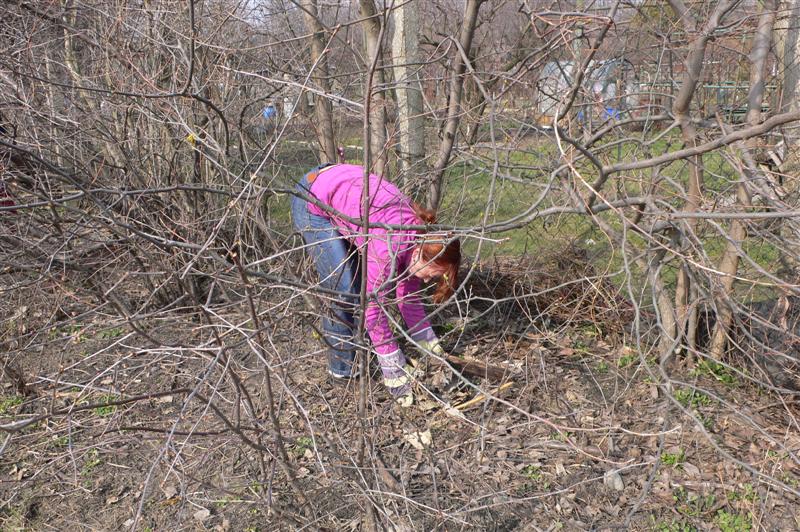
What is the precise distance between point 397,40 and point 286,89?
822mm

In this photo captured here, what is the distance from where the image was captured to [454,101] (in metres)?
3.78

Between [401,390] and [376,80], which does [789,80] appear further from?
[401,390]

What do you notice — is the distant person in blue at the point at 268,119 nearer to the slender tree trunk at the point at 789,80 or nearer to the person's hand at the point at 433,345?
the person's hand at the point at 433,345

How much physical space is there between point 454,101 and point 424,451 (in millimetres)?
1933

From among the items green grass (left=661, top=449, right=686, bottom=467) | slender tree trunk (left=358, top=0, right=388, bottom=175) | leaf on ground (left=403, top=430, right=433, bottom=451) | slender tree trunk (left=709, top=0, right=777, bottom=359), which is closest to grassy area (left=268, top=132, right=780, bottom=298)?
slender tree trunk (left=709, top=0, right=777, bottom=359)

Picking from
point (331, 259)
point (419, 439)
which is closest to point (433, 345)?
point (419, 439)

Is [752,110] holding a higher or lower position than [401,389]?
higher

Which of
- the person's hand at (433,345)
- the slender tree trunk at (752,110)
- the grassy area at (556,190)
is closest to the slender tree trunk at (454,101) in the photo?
the grassy area at (556,190)

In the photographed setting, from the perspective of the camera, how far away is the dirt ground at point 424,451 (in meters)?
2.88

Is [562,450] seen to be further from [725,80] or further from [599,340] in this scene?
[725,80]

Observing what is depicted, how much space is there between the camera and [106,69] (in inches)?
159

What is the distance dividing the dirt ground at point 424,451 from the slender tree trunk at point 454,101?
101 cm

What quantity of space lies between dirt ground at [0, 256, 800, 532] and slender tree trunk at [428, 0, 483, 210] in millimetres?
1008

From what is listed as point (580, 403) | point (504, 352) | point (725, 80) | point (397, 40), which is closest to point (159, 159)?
point (397, 40)
